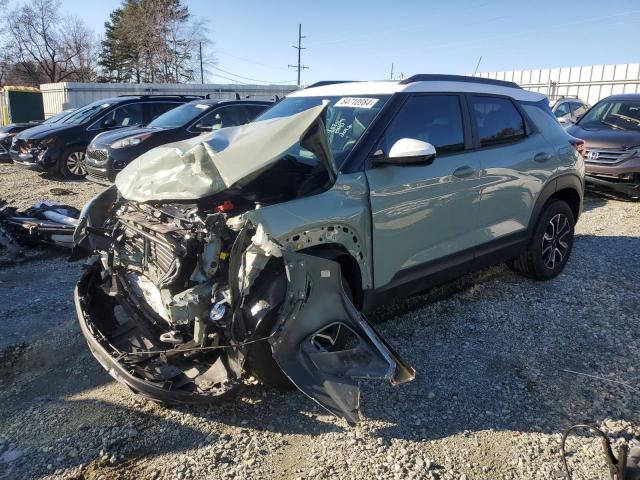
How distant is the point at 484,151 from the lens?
13.4ft

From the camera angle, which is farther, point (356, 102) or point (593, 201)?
point (593, 201)

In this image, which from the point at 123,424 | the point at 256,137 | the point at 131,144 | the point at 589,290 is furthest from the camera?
the point at 131,144

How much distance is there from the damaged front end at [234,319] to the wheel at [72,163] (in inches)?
373

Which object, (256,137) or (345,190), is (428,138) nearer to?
(345,190)

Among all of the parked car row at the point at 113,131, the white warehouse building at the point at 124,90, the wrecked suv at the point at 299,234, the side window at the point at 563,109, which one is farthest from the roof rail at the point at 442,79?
the white warehouse building at the point at 124,90

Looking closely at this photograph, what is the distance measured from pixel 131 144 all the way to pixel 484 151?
23.2ft

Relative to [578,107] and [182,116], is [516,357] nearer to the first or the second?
[182,116]

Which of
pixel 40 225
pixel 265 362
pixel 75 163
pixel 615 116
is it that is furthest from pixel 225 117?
pixel 265 362

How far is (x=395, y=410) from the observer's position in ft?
9.78

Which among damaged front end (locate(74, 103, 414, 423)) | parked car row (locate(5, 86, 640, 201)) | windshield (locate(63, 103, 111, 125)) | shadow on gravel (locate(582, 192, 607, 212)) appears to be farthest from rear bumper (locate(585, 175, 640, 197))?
windshield (locate(63, 103, 111, 125))

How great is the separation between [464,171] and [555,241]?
182 centimetres

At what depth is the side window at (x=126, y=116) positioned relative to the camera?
38.2ft

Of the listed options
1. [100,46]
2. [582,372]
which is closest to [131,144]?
[582,372]

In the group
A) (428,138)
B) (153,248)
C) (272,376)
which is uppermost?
(428,138)
